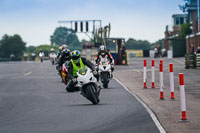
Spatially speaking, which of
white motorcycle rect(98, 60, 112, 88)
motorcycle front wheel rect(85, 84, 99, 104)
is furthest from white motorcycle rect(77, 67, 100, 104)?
white motorcycle rect(98, 60, 112, 88)

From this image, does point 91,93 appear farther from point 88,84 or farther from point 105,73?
point 105,73

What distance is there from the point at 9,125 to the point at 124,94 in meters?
8.06

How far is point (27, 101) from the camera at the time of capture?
1648 cm

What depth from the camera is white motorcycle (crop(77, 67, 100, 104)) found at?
1487 cm

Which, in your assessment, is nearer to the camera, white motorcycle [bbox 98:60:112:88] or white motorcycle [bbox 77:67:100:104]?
white motorcycle [bbox 77:67:100:104]

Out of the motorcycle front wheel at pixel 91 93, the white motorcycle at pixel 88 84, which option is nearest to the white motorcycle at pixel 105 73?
the white motorcycle at pixel 88 84

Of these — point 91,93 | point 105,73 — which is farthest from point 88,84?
point 105,73

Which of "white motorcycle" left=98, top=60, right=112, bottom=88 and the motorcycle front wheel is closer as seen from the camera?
the motorcycle front wheel

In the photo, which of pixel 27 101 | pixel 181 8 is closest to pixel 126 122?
pixel 27 101

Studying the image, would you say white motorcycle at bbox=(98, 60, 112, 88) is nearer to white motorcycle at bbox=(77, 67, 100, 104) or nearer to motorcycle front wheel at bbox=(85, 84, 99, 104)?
white motorcycle at bbox=(77, 67, 100, 104)

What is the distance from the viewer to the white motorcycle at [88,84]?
48.8 ft

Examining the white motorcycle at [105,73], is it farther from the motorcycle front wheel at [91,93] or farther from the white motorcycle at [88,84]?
the motorcycle front wheel at [91,93]

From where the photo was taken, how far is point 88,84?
1492 centimetres

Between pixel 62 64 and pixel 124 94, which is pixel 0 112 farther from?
pixel 62 64
